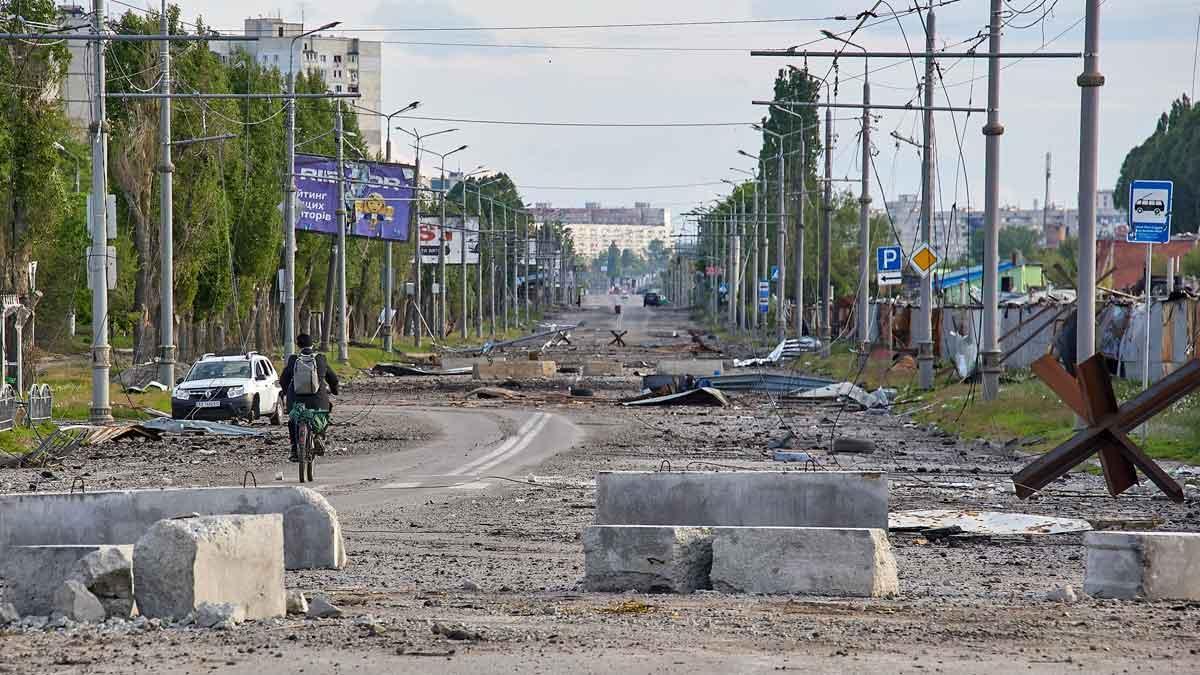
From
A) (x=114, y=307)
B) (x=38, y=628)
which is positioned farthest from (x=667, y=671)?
(x=114, y=307)

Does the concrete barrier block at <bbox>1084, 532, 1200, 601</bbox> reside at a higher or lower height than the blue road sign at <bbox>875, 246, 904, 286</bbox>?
lower

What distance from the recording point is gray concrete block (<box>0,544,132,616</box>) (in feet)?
34.1

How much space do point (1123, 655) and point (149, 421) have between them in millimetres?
26093

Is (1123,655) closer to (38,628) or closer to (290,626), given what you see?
(290,626)

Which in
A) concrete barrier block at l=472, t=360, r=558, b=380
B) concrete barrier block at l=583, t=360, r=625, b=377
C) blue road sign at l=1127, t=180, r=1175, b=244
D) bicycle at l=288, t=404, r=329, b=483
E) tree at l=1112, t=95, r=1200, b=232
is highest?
tree at l=1112, t=95, r=1200, b=232

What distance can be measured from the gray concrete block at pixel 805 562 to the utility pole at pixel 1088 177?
1313cm

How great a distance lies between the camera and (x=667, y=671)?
8.43 meters

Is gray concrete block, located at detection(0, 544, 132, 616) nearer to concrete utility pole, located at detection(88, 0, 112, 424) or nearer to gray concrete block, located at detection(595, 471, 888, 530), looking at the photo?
gray concrete block, located at detection(595, 471, 888, 530)

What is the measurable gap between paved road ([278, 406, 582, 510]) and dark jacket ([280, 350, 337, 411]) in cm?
94

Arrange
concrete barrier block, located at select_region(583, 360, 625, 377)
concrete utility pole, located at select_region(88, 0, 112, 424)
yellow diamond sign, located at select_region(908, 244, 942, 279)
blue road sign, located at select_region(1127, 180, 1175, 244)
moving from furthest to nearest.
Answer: concrete barrier block, located at select_region(583, 360, 625, 377) < yellow diamond sign, located at select_region(908, 244, 942, 279) < concrete utility pole, located at select_region(88, 0, 112, 424) < blue road sign, located at select_region(1127, 180, 1175, 244)

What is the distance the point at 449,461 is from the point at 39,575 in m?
15.2

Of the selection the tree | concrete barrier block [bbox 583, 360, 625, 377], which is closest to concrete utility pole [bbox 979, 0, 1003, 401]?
concrete barrier block [bbox 583, 360, 625, 377]

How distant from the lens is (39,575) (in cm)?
1045

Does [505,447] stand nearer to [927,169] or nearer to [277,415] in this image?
[277,415]
